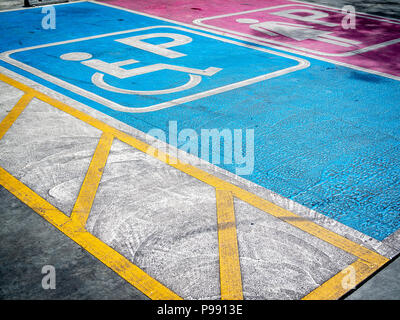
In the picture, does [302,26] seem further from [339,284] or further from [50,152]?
[339,284]

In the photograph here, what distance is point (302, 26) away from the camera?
11945 mm

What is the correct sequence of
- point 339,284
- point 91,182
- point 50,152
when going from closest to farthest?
point 339,284 → point 91,182 → point 50,152

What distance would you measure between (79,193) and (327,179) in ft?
9.72

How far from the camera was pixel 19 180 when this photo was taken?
4.86 metres

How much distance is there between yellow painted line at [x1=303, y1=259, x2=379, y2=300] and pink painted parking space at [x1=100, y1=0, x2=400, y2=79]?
5.85m

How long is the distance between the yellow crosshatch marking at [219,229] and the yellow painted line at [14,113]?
125 centimetres

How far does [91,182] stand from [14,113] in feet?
8.35

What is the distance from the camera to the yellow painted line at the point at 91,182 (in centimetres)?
433

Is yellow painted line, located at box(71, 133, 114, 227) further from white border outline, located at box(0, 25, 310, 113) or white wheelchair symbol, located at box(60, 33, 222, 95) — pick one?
white wheelchair symbol, located at box(60, 33, 222, 95)

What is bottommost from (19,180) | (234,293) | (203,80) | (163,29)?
(234,293)

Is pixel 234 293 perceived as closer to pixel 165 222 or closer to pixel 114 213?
pixel 165 222

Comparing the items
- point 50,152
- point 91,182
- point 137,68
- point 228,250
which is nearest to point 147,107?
point 50,152
